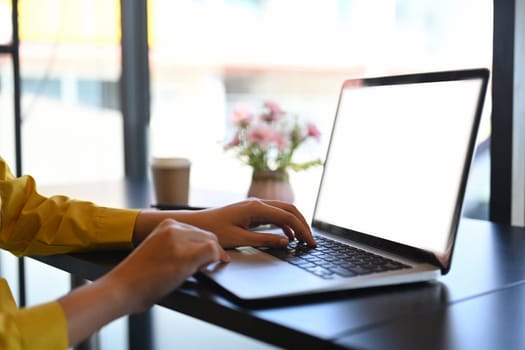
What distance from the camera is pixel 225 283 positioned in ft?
2.77

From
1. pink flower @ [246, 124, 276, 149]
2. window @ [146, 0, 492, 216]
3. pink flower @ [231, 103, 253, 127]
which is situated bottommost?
pink flower @ [246, 124, 276, 149]

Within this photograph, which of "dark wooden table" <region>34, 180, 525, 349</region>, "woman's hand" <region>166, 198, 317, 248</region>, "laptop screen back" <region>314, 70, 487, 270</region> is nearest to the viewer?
"dark wooden table" <region>34, 180, 525, 349</region>

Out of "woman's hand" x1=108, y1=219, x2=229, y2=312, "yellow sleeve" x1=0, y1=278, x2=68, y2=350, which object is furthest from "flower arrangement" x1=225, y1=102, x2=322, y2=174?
"yellow sleeve" x1=0, y1=278, x2=68, y2=350

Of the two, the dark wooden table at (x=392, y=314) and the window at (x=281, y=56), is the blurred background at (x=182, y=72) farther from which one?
the dark wooden table at (x=392, y=314)

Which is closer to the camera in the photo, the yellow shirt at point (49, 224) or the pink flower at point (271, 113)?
the yellow shirt at point (49, 224)

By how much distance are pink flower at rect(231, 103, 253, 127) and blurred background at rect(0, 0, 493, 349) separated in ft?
0.98

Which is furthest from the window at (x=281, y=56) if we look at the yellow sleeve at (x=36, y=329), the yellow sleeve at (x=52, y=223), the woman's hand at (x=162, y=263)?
the yellow sleeve at (x=36, y=329)

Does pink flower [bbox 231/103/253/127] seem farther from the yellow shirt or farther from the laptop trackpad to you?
the laptop trackpad

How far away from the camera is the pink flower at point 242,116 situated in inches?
68.5

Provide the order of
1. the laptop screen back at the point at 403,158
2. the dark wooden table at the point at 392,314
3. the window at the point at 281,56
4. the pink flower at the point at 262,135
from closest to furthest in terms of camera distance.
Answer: the dark wooden table at the point at 392,314 < the laptop screen back at the point at 403,158 < the pink flower at the point at 262,135 < the window at the point at 281,56

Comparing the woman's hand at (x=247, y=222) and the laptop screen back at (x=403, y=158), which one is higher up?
the laptop screen back at (x=403, y=158)

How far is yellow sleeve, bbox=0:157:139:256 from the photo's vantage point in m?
1.12

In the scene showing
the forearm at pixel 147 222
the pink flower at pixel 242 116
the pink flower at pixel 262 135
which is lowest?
the forearm at pixel 147 222

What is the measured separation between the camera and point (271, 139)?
65.4 inches
